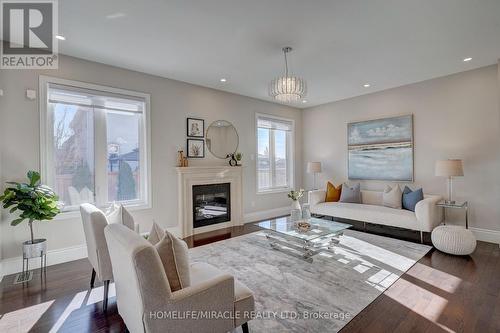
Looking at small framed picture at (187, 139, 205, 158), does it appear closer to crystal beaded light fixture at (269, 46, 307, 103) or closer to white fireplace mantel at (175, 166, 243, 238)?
white fireplace mantel at (175, 166, 243, 238)

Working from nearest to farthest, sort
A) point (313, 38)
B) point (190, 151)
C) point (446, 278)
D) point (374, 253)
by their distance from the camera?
point (446, 278)
point (313, 38)
point (374, 253)
point (190, 151)

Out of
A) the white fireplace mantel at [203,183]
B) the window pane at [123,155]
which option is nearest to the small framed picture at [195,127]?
the white fireplace mantel at [203,183]

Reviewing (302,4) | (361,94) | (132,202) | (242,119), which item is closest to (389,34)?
(302,4)

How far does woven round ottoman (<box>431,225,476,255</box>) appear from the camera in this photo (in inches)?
128

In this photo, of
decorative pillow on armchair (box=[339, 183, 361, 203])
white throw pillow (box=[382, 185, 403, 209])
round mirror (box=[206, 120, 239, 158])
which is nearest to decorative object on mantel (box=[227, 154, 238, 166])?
round mirror (box=[206, 120, 239, 158])

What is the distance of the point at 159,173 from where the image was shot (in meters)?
4.25

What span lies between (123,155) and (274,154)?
11.5ft

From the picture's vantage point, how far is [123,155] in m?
3.95

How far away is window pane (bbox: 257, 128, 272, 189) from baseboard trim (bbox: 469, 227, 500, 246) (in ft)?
12.9

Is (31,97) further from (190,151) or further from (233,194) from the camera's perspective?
(233,194)

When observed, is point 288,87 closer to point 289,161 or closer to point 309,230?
point 309,230

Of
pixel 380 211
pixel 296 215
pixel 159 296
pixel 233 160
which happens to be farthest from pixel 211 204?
pixel 159 296

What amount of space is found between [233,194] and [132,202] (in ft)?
6.45

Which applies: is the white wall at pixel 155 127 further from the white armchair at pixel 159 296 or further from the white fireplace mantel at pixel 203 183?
the white armchair at pixel 159 296
